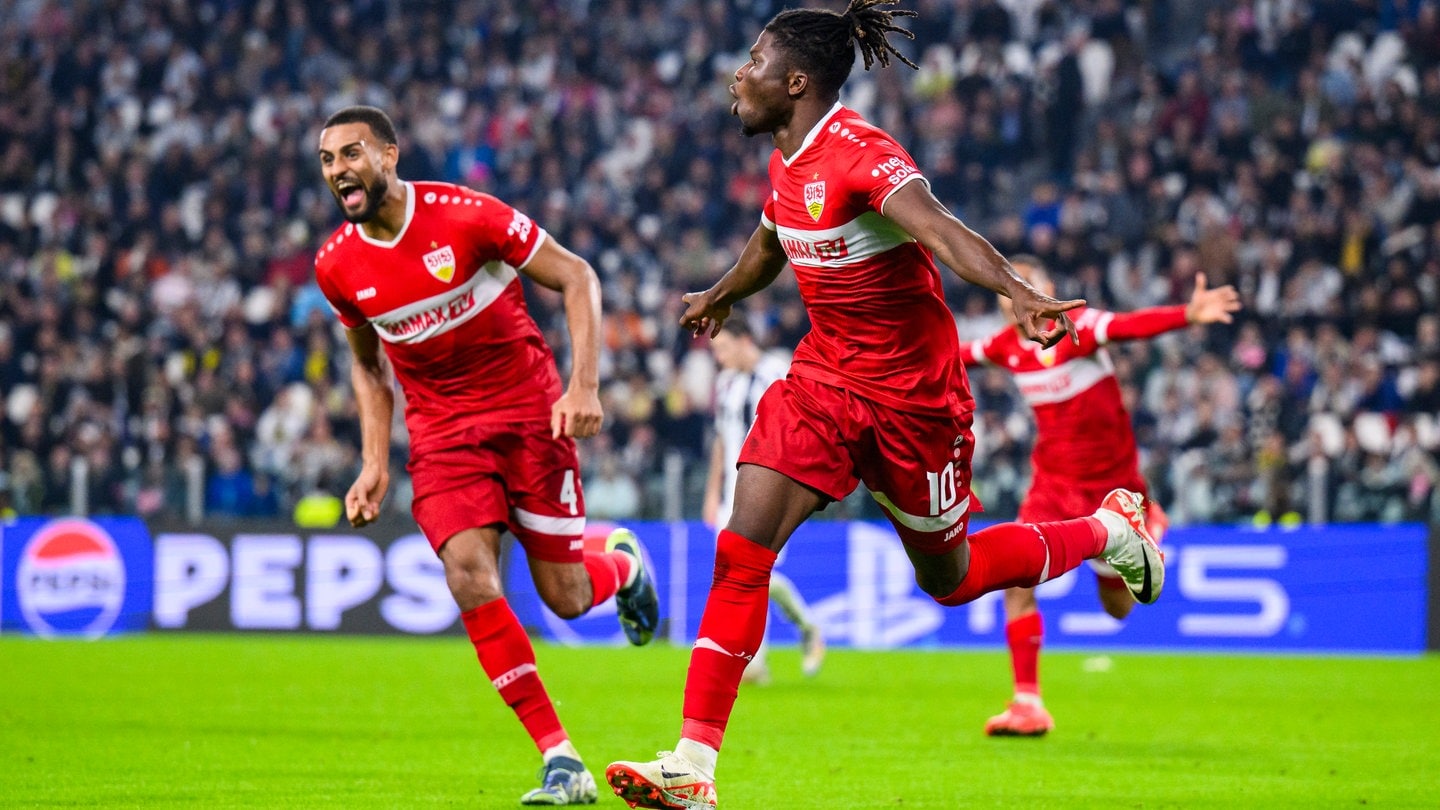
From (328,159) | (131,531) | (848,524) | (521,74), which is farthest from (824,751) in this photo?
(521,74)

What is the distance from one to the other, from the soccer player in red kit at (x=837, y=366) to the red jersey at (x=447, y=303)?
4.43ft

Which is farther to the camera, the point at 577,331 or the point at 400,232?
the point at 400,232

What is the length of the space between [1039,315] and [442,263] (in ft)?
Result: 9.64

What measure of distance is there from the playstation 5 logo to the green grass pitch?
1385 mm

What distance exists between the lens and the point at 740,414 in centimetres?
1190

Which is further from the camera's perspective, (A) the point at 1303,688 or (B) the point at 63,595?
(B) the point at 63,595

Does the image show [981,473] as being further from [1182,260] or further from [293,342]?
[293,342]

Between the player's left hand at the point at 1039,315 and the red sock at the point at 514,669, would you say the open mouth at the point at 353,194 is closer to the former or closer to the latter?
the red sock at the point at 514,669

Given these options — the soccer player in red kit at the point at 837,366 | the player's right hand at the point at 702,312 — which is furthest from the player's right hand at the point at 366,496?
the soccer player in red kit at the point at 837,366

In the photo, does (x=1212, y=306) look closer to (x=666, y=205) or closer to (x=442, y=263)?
(x=442, y=263)

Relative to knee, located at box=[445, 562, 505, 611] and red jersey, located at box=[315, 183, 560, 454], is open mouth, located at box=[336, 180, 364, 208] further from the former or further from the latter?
knee, located at box=[445, 562, 505, 611]

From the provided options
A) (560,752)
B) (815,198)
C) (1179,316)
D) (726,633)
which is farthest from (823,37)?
(1179,316)

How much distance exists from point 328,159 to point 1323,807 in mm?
4420

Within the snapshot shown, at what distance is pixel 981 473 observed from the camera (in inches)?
679
